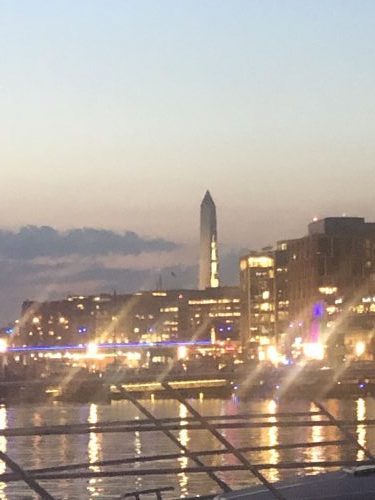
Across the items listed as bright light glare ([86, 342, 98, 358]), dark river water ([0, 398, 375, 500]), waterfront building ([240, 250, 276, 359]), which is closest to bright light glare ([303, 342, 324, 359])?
waterfront building ([240, 250, 276, 359])

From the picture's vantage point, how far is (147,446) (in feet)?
160

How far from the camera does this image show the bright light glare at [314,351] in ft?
494

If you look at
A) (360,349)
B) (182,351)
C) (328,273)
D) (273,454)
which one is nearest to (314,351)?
(360,349)

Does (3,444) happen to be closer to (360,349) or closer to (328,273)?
(360,349)

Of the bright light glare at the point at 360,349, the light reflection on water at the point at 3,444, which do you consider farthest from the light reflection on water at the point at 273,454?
the bright light glare at the point at 360,349

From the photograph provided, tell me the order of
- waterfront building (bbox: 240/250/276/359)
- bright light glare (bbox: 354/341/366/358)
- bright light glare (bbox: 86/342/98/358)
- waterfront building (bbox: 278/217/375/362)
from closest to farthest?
bright light glare (bbox: 354/341/366/358)
waterfront building (bbox: 278/217/375/362)
bright light glare (bbox: 86/342/98/358)
waterfront building (bbox: 240/250/276/359)

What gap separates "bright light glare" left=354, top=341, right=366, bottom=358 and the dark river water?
164ft

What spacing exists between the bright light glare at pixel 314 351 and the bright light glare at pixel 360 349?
4.07 metres

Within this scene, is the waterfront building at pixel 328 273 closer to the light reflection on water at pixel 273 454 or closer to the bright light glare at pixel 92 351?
the bright light glare at pixel 92 351

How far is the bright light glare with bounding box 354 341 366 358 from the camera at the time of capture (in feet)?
493

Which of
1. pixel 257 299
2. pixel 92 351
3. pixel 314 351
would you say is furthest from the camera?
pixel 257 299

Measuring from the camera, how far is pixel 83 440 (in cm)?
5638

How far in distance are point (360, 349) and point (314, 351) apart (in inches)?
212

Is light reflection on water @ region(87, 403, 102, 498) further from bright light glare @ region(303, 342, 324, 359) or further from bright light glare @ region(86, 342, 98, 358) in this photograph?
bright light glare @ region(86, 342, 98, 358)
